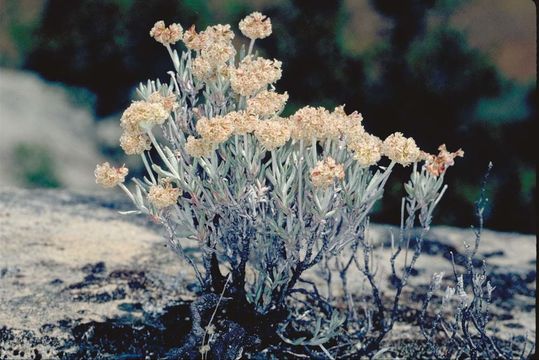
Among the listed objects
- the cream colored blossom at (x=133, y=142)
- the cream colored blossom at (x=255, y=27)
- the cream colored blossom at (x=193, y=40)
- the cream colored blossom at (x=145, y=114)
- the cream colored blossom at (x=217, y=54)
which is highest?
the cream colored blossom at (x=255, y=27)

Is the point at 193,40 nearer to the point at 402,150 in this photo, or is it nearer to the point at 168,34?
the point at 168,34

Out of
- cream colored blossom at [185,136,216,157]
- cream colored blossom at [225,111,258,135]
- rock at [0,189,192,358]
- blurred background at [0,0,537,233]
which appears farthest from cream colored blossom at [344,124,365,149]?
blurred background at [0,0,537,233]

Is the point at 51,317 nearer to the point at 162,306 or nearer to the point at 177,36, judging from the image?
the point at 162,306

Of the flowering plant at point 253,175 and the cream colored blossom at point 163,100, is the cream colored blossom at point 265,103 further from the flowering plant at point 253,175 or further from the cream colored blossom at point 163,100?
the cream colored blossom at point 163,100

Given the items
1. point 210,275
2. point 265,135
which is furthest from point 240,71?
point 210,275

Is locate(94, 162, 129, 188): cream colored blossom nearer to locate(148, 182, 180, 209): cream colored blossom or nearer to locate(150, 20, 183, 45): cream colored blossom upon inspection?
locate(148, 182, 180, 209): cream colored blossom

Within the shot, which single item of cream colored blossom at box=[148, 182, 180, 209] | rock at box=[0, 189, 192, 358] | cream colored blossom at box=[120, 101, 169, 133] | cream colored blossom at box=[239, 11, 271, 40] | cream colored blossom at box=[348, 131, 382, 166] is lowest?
rock at box=[0, 189, 192, 358]

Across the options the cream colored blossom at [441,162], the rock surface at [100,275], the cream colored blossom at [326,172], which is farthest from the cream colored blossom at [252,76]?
the rock surface at [100,275]
